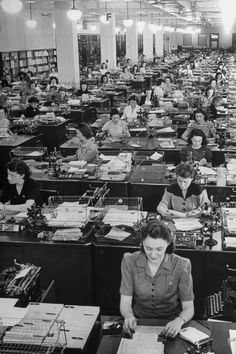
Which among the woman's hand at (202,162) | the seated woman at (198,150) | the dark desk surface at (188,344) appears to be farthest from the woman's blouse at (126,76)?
the dark desk surface at (188,344)

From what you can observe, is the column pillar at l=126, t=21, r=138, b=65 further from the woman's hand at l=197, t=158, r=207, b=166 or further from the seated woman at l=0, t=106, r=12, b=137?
the woman's hand at l=197, t=158, r=207, b=166

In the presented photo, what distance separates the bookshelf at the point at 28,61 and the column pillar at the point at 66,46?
12.6ft

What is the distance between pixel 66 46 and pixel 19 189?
40.1 feet

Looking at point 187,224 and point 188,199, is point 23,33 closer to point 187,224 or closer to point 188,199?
point 188,199

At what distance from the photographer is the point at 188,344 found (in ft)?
9.47

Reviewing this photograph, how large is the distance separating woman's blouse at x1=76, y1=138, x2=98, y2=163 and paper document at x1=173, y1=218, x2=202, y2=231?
2408 millimetres

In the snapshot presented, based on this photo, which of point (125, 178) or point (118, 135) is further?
point (118, 135)

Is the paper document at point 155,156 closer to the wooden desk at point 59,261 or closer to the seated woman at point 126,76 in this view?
the wooden desk at point 59,261

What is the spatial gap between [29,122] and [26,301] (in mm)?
7065

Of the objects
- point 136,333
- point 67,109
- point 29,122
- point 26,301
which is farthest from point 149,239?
point 67,109

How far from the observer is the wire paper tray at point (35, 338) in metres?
2.72

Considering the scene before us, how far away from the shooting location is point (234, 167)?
19.4 feet

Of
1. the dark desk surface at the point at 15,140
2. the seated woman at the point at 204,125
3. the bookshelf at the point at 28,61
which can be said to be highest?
the bookshelf at the point at 28,61

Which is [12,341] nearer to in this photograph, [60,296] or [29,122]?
[60,296]
